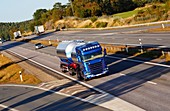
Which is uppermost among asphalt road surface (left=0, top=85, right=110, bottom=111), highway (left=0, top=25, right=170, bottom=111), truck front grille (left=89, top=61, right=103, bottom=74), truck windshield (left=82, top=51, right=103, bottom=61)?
truck windshield (left=82, top=51, right=103, bottom=61)

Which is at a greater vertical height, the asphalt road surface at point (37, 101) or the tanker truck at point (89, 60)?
the tanker truck at point (89, 60)

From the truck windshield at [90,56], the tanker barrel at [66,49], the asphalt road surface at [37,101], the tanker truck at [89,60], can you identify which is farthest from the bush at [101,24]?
the truck windshield at [90,56]

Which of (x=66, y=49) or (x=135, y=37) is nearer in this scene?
(x=66, y=49)

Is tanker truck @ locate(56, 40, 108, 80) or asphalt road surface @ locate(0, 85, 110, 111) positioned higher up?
tanker truck @ locate(56, 40, 108, 80)

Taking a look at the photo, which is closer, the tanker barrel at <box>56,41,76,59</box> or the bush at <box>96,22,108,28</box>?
the tanker barrel at <box>56,41,76,59</box>

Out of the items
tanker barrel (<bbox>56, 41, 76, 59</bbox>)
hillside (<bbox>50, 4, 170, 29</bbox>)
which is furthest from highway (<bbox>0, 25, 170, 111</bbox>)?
hillside (<bbox>50, 4, 170, 29</bbox>)

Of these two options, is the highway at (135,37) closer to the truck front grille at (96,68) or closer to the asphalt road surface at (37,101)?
the truck front grille at (96,68)

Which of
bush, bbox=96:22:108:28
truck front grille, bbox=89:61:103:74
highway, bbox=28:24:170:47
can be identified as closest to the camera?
truck front grille, bbox=89:61:103:74

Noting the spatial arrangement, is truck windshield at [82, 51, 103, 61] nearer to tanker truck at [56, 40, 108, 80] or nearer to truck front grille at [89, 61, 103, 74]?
tanker truck at [56, 40, 108, 80]

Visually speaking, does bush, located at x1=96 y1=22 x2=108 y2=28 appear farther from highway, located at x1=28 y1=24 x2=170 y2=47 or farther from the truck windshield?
the truck windshield

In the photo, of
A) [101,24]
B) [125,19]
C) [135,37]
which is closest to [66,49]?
[135,37]

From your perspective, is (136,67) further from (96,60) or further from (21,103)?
(21,103)

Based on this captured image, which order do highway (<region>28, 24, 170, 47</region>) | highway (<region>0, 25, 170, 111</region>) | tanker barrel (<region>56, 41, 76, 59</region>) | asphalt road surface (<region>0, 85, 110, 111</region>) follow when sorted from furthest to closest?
highway (<region>28, 24, 170, 47</region>) < tanker barrel (<region>56, 41, 76, 59</region>) < asphalt road surface (<region>0, 85, 110, 111</region>) < highway (<region>0, 25, 170, 111</region>)

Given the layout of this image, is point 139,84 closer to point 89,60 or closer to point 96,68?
→ point 96,68
